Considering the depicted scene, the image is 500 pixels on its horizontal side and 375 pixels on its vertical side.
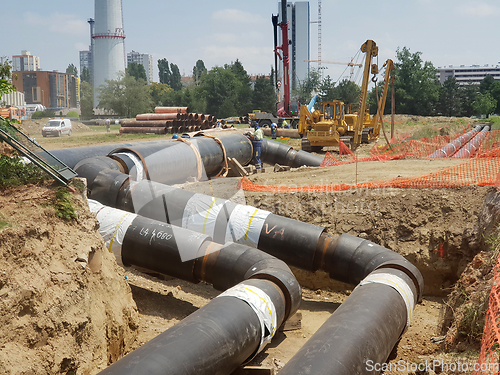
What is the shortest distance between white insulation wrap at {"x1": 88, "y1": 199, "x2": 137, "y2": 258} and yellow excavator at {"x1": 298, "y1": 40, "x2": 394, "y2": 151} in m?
15.4

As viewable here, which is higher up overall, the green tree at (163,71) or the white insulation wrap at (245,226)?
the green tree at (163,71)

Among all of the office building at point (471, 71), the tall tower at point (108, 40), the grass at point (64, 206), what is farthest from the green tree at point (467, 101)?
the office building at point (471, 71)

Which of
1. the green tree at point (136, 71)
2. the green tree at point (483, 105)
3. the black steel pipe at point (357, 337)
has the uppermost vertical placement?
the green tree at point (136, 71)

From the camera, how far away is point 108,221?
6730mm

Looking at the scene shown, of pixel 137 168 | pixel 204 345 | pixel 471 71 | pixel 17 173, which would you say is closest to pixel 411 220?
pixel 204 345

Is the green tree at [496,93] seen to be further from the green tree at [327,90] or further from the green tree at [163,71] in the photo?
the green tree at [163,71]

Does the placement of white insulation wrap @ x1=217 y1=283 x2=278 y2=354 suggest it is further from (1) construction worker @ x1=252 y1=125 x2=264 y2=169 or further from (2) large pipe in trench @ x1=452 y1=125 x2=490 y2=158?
(2) large pipe in trench @ x1=452 y1=125 x2=490 y2=158

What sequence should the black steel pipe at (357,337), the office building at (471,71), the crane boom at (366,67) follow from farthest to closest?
the office building at (471,71) < the crane boom at (366,67) < the black steel pipe at (357,337)

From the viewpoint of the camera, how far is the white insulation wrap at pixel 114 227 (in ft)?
21.4

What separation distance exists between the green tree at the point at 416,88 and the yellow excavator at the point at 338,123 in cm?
3457

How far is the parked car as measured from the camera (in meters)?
31.3

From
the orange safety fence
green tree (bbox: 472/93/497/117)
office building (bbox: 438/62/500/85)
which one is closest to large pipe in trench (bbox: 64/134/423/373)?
the orange safety fence

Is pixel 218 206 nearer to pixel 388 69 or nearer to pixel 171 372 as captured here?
pixel 171 372

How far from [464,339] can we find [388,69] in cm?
1986
